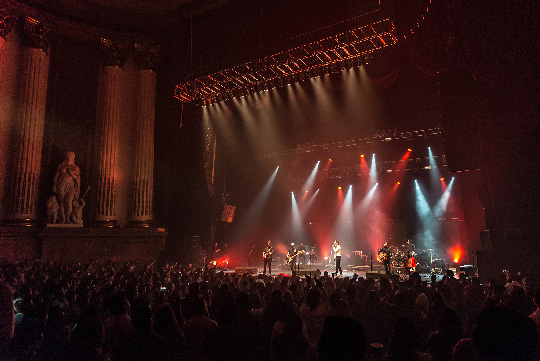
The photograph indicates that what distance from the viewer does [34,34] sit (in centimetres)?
1764

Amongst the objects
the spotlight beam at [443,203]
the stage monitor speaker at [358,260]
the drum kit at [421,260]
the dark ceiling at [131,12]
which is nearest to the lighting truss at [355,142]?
the spotlight beam at [443,203]

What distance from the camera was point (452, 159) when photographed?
43.2ft

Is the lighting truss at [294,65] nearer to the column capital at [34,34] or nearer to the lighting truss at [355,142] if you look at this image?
the lighting truss at [355,142]

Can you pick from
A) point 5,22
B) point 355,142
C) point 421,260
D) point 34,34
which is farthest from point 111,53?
point 421,260

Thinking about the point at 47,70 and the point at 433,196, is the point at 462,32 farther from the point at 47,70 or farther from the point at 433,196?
the point at 47,70

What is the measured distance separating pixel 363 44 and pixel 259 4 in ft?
20.0

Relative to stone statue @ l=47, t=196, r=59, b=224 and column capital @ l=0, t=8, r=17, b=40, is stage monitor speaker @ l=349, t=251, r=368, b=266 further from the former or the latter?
column capital @ l=0, t=8, r=17, b=40

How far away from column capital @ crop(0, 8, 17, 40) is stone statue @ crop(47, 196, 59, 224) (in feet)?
25.8

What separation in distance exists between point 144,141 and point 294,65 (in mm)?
9561

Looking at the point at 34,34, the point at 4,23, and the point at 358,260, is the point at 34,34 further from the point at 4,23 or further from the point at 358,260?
the point at 358,260

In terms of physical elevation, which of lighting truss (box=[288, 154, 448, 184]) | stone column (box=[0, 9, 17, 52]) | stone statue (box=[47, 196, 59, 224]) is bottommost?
stone statue (box=[47, 196, 59, 224])

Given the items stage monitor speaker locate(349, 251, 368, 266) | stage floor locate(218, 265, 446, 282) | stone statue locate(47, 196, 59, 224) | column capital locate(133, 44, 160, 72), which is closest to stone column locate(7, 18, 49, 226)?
stone statue locate(47, 196, 59, 224)

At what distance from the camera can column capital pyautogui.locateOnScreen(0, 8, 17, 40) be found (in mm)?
16422

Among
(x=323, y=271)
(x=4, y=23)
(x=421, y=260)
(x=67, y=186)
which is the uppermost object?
(x=4, y=23)
